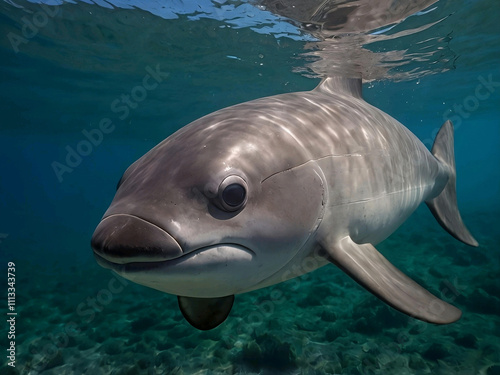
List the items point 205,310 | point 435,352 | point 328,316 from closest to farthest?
point 205,310 → point 435,352 → point 328,316

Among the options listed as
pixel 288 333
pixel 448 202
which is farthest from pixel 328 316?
pixel 448 202

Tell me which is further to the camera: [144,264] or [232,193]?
[232,193]

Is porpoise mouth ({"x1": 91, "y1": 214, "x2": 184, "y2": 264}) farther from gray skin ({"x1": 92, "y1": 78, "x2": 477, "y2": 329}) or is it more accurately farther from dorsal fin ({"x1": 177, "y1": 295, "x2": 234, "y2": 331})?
dorsal fin ({"x1": 177, "y1": 295, "x2": 234, "y2": 331})

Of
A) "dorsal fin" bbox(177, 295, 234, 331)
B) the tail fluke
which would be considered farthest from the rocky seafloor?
"dorsal fin" bbox(177, 295, 234, 331)

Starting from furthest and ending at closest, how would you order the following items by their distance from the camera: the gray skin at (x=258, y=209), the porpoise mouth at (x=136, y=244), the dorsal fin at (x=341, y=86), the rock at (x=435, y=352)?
the rock at (x=435, y=352), the dorsal fin at (x=341, y=86), the gray skin at (x=258, y=209), the porpoise mouth at (x=136, y=244)

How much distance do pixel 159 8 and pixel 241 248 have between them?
11.5 m

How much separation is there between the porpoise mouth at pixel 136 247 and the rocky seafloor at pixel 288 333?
176 inches

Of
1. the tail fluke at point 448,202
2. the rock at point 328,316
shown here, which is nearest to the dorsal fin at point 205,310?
the tail fluke at point 448,202

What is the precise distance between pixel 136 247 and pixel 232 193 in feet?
2.24

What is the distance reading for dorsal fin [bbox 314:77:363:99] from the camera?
17.5 feet

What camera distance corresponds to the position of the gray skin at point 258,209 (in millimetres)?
1991

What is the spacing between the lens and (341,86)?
5590 mm

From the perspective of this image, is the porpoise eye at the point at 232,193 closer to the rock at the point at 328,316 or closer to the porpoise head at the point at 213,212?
the porpoise head at the point at 213,212

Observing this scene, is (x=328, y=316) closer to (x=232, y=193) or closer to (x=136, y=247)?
(x=232, y=193)
